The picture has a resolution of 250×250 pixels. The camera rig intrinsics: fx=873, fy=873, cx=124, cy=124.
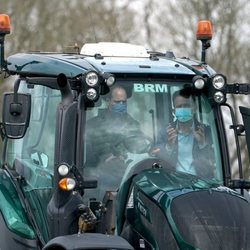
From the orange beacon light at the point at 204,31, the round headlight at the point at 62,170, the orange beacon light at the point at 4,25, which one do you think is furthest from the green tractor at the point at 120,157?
the orange beacon light at the point at 204,31

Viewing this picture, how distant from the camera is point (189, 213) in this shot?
5992mm

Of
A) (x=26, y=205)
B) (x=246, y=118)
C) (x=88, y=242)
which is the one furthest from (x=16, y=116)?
(x=246, y=118)

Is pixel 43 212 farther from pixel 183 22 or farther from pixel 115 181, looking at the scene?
pixel 183 22

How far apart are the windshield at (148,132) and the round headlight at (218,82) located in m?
0.19

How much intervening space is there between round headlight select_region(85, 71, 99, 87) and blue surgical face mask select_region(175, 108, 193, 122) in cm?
80

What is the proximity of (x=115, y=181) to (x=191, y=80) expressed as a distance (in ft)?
3.44

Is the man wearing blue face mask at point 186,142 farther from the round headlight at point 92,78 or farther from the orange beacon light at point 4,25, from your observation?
the orange beacon light at point 4,25

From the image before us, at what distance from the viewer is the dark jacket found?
6773mm

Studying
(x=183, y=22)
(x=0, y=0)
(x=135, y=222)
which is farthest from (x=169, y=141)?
(x=0, y=0)

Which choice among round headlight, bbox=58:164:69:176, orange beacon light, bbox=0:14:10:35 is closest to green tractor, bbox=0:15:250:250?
round headlight, bbox=58:164:69:176

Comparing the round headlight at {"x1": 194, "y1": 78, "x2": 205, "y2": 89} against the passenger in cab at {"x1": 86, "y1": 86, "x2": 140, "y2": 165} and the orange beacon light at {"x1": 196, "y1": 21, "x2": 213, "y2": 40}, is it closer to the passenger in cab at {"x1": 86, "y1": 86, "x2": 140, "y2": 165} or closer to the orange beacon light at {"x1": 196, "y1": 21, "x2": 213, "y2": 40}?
the passenger in cab at {"x1": 86, "y1": 86, "x2": 140, "y2": 165}

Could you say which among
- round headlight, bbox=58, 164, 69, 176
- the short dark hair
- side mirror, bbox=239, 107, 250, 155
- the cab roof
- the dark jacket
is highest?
A: the cab roof

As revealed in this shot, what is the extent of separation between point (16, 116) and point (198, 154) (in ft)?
4.87

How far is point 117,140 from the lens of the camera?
678 centimetres
